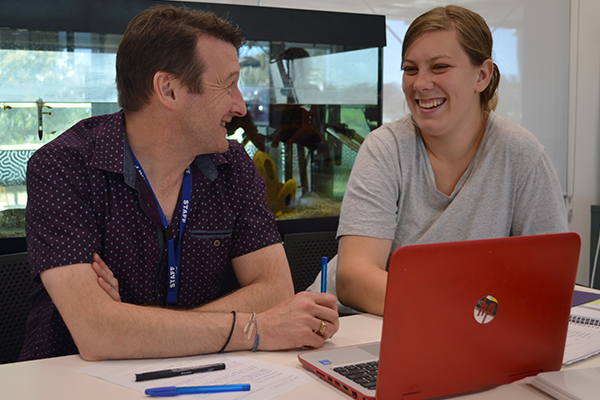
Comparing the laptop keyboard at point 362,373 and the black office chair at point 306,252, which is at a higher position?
the laptop keyboard at point 362,373

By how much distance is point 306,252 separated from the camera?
217 centimetres

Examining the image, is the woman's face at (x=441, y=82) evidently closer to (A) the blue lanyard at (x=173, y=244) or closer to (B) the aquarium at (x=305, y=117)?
(A) the blue lanyard at (x=173, y=244)

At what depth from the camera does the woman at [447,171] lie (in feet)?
5.31

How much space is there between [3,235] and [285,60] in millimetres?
1599

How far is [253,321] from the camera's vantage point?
3.71ft

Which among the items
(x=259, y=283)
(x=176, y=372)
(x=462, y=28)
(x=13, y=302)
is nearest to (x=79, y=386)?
(x=176, y=372)

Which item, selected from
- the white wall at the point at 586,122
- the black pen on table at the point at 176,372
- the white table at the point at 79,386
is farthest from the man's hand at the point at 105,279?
the white wall at the point at 586,122

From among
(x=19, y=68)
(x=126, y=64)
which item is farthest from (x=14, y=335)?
(x=19, y=68)

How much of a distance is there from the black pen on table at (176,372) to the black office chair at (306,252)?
114 cm

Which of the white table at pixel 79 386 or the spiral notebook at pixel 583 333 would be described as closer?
the white table at pixel 79 386

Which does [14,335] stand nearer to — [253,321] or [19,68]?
[253,321]

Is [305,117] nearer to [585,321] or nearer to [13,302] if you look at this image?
[13,302]

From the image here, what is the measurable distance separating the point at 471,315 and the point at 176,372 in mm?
527

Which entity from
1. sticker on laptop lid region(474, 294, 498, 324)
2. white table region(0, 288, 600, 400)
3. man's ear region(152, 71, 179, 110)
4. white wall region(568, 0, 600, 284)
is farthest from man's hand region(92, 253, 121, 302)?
white wall region(568, 0, 600, 284)
